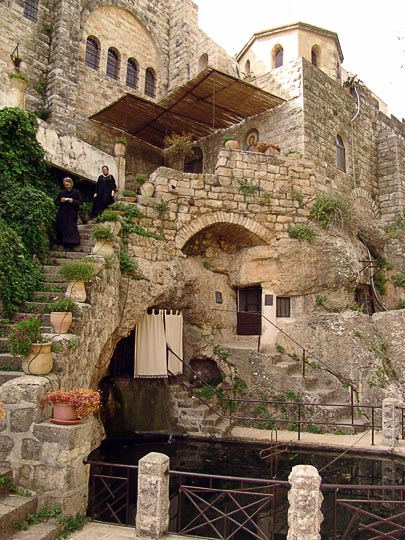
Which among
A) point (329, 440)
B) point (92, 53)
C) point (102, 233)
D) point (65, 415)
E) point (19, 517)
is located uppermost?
point (92, 53)

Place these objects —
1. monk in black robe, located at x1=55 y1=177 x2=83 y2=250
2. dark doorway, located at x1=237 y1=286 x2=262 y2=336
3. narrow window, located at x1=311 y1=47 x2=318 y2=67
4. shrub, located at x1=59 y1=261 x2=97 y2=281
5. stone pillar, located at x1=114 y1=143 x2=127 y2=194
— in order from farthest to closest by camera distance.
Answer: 1. narrow window, located at x1=311 y1=47 x2=318 y2=67
2. stone pillar, located at x1=114 y1=143 x2=127 y2=194
3. dark doorway, located at x1=237 y1=286 x2=262 y2=336
4. monk in black robe, located at x1=55 y1=177 x2=83 y2=250
5. shrub, located at x1=59 y1=261 x2=97 y2=281

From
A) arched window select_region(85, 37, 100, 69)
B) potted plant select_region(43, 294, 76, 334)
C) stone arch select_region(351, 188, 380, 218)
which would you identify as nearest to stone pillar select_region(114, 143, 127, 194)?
arched window select_region(85, 37, 100, 69)

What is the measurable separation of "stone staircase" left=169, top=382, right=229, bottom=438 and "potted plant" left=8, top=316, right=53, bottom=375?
5.26 m

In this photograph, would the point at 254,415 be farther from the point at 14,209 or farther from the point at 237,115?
the point at 237,115

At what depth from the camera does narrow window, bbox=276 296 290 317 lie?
12766 millimetres

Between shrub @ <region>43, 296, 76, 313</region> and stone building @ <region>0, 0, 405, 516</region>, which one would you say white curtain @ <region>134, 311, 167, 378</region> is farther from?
shrub @ <region>43, 296, 76, 313</region>

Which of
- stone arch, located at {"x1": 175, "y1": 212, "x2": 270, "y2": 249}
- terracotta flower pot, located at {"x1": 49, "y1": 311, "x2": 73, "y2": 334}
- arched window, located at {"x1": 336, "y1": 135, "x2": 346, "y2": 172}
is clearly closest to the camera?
terracotta flower pot, located at {"x1": 49, "y1": 311, "x2": 73, "y2": 334}

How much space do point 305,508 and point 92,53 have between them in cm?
1715

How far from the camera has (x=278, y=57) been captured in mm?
17609

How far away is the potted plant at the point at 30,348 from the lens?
5848 mm

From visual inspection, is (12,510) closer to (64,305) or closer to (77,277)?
(64,305)

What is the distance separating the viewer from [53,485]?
5.05m

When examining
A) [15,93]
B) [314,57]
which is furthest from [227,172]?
[314,57]

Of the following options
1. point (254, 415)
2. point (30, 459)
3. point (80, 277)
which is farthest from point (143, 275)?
point (30, 459)
